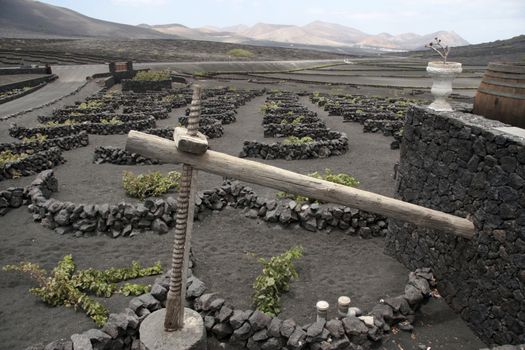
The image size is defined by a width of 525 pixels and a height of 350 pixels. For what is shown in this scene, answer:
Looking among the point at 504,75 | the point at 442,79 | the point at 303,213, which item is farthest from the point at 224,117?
the point at 504,75

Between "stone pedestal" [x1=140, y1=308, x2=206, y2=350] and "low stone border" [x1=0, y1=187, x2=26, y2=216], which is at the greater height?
"stone pedestal" [x1=140, y1=308, x2=206, y2=350]

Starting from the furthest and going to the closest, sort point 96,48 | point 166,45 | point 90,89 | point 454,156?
point 166,45 → point 96,48 → point 90,89 → point 454,156

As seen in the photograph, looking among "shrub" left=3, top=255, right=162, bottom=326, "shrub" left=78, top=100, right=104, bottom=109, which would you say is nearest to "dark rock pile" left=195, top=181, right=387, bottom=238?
"shrub" left=3, top=255, right=162, bottom=326

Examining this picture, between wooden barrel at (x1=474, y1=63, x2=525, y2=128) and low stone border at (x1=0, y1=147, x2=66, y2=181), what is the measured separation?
15.6 m

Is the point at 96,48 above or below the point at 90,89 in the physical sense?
above

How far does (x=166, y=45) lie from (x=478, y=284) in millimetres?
119575

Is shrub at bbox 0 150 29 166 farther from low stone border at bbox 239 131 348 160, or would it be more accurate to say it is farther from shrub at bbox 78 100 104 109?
shrub at bbox 78 100 104 109

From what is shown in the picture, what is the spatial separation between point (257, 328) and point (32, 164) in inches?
518

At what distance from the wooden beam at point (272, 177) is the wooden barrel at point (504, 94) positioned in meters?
2.47

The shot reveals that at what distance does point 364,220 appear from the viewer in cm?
1084

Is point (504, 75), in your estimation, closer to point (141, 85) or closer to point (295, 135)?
point (295, 135)

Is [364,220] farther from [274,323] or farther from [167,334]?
[167,334]

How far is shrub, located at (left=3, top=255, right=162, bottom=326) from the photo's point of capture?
7.42m

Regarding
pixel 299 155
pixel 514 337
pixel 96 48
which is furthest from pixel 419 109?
pixel 96 48
